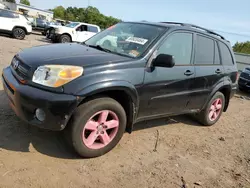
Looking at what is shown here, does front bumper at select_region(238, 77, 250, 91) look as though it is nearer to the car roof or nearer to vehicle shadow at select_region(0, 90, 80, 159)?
the car roof

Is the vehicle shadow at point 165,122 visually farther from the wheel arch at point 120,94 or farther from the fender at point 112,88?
the fender at point 112,88

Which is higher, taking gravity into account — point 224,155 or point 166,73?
point 166,73

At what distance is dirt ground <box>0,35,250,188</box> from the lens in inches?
113

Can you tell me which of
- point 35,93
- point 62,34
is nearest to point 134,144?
point 35,93

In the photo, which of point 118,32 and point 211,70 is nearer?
point 118,32

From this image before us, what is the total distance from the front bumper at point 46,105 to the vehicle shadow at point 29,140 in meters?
0.50

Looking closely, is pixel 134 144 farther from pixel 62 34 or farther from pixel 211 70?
pixel 62 34

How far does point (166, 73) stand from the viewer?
3.68 m

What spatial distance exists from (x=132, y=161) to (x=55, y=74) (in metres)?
1.49

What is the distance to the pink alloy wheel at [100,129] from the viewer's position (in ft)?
10.3

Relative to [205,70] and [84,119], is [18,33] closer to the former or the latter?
[205,70]

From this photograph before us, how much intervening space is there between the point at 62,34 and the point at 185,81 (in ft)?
45.5

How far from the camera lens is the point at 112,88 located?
311 cm

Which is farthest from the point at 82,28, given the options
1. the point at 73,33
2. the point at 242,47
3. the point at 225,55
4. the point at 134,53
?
the point at 242,47
